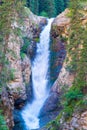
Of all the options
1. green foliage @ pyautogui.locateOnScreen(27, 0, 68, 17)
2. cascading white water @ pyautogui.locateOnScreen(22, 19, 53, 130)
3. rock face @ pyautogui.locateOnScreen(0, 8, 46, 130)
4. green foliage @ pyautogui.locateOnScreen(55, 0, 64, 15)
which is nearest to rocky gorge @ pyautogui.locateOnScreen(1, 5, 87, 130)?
rock face @ pyautogui.locateOnScreen(0, 8, 46, 130)

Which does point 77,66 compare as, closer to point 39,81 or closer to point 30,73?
point 30,73

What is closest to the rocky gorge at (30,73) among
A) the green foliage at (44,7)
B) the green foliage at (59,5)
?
the green foliage at (44,7)

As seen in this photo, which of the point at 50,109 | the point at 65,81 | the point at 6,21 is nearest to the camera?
the point at 6,21

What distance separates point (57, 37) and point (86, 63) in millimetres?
14976

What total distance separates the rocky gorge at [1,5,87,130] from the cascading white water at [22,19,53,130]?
0.68 metres

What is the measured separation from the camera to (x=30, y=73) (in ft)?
140

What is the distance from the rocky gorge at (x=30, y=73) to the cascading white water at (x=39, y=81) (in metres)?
0.68

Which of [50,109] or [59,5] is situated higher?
[59,5]

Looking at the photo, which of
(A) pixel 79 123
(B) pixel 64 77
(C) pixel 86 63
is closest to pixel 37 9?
(B) pixel 64 77

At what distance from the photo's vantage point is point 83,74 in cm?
3167

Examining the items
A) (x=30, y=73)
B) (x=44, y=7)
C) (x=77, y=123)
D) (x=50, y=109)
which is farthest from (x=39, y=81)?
(x=44, y=7)

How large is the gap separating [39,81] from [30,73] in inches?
66.6

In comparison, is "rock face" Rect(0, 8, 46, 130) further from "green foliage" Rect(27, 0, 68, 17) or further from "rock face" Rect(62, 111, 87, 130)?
"green foliage" Rect(27, 0, 68, 17)

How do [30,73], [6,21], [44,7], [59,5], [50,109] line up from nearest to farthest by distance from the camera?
1. [6,21]
2. [50,109]
3. [30,73]
4. [44,7]
5. [59,5]
